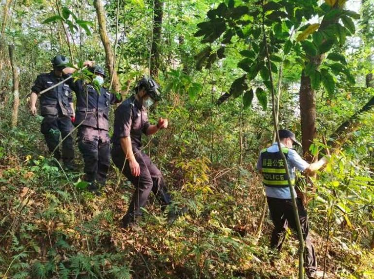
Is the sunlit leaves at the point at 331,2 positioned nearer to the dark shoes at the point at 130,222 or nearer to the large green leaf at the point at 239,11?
the large green leaf at the point at 239,11

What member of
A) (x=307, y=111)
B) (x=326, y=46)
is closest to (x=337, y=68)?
(x=326, y=46)

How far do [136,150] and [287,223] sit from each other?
242cm

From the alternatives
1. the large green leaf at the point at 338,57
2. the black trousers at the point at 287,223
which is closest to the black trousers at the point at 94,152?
the black trousers at the point at 287,223

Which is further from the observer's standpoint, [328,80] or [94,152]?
[94,152]

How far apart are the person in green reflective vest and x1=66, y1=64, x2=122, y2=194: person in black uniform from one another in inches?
99.0

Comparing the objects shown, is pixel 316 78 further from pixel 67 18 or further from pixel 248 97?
pixel 67 18

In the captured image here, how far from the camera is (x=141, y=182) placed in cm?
402

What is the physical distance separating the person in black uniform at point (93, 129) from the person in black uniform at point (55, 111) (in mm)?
433

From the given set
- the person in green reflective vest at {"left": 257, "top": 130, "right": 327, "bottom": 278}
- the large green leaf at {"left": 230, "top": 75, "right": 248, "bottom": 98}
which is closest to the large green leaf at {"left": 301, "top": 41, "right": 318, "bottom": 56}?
the large green leaf at {"left": 230, "top": 75, "right": 248, "bottom": 98}

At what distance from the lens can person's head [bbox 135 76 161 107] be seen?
4.05 m

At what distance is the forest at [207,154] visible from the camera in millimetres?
2219

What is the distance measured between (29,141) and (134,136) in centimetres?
265

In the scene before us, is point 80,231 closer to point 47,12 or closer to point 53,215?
point 53,215

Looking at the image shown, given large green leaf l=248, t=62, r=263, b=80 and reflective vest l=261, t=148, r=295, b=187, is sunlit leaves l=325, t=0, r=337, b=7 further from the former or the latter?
reflective vest l=261, t=148, r=295, b=187
